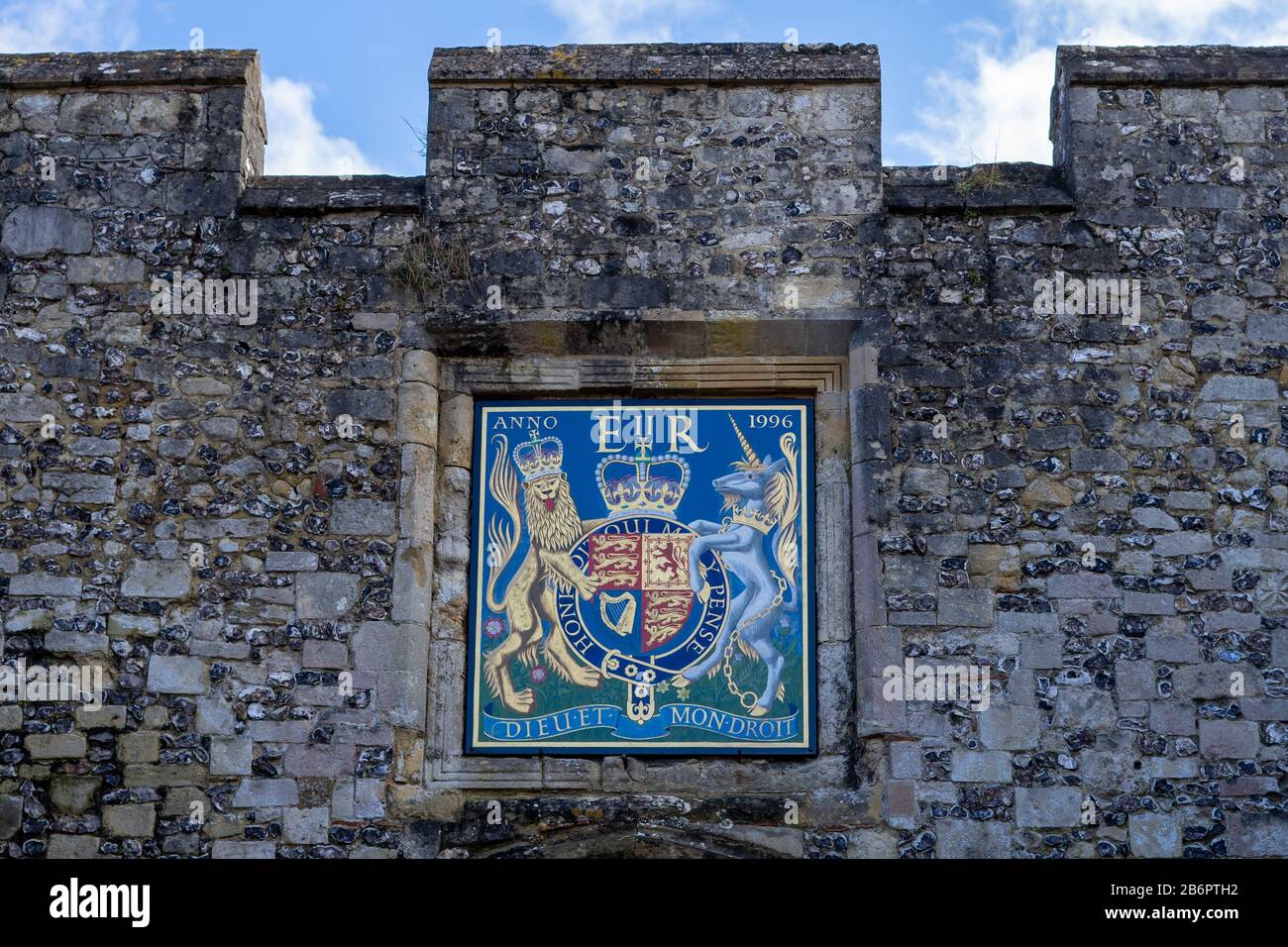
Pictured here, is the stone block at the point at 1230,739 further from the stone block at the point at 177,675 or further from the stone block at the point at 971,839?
the stone block at the point at 177,675

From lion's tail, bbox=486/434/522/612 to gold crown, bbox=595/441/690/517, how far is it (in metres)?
0.40

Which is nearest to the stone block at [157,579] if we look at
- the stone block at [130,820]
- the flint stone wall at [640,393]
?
the flint stone wall at [640,393]

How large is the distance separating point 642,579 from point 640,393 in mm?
908

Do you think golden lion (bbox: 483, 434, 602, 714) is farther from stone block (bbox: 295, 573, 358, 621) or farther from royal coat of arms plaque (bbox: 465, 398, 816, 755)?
stone block (bbox: 295, 573, 358, 621)

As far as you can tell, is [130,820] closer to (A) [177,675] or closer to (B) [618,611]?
(A) [177,675]

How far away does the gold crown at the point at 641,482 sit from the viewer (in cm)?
839

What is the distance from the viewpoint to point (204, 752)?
7.97 m

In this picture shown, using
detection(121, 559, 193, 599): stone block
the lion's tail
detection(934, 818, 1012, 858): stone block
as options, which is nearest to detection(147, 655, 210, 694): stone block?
detection(121, 559, 193, 599): stone block

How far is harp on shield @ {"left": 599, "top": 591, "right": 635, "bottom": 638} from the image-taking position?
8.22 meters

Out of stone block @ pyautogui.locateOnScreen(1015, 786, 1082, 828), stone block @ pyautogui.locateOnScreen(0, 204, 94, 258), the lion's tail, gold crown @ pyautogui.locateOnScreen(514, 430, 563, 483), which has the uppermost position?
stone block @ pyautogui.locateOnScreen(0, 204, 94, 258)

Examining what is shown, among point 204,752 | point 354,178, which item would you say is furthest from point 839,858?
point 354,178

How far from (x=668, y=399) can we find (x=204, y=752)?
2623mm

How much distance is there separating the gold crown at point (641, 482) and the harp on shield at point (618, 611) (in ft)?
1.28

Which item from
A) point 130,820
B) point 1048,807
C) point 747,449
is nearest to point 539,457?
point 747,449
